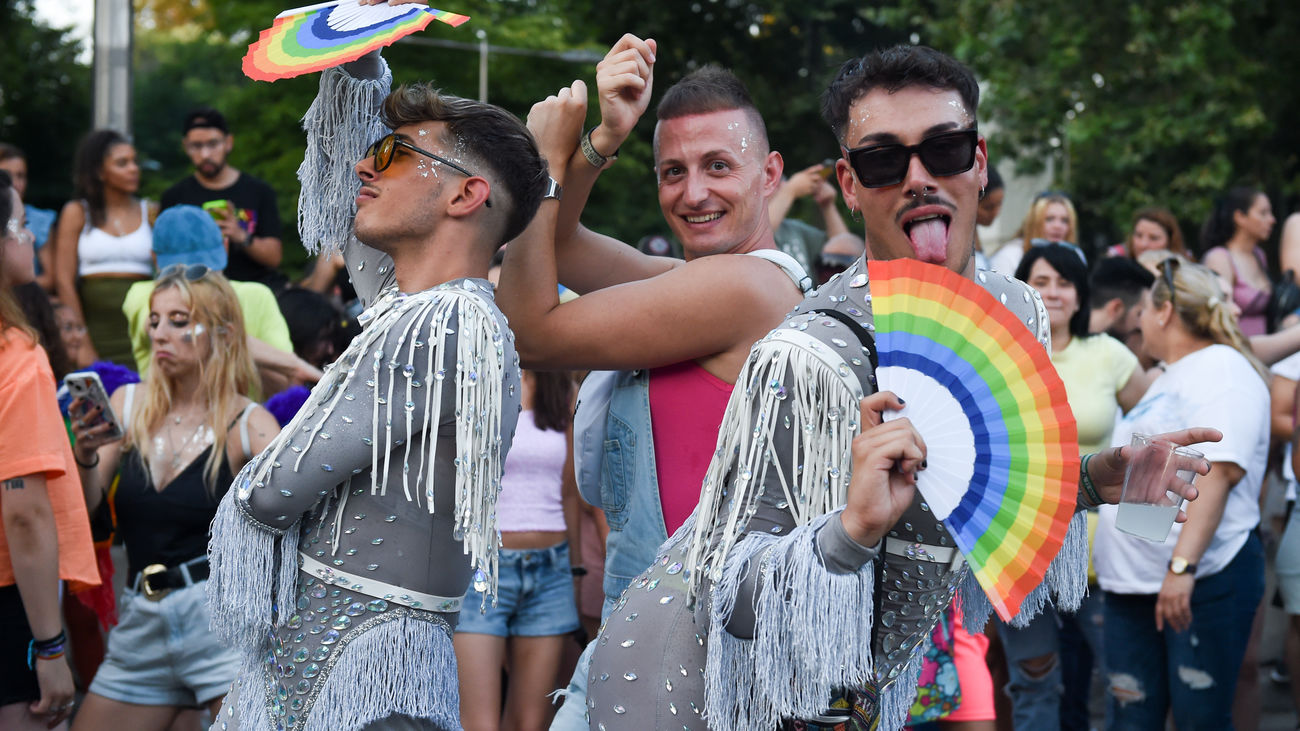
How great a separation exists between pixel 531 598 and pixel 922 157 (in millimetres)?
3633

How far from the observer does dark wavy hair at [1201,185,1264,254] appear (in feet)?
26.3

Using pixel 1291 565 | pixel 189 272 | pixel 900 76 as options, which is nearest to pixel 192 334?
pixel 189 272

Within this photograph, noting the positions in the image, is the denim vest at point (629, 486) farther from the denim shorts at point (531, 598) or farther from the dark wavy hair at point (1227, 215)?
the dark wavy hair at point (1227, 215)

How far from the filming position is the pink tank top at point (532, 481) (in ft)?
18.8

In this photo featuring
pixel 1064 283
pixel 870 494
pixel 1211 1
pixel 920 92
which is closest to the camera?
pixel 870 494

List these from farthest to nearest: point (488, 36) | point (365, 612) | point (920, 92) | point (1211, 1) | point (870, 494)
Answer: point (488, 36), point (1211, 1), point (365, 612), point (920, 92), point (870, 494)

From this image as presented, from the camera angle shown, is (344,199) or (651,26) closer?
(344,199)

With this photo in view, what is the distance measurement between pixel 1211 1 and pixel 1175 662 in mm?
10759

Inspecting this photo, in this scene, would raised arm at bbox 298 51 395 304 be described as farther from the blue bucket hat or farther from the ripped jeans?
the ripped jeans

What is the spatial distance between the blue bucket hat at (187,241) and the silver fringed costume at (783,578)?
12.2 feet

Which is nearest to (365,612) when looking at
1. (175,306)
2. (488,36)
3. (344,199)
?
(344,199)

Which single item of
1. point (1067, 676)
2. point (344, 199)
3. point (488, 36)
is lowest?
point (1067, 676)

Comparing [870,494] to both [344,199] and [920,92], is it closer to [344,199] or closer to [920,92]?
[920,92]

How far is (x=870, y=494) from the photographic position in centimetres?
199
